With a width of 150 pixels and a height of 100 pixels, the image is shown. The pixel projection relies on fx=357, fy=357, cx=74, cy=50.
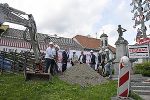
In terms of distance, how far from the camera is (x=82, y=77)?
1888cm

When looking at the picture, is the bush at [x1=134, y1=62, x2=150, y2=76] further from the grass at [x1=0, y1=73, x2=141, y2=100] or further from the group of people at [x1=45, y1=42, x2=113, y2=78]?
the grass at [x1=0, y1=73, x2=141, y2=100]

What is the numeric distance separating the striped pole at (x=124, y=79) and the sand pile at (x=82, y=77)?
687cm

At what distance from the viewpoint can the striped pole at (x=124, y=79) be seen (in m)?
9.74

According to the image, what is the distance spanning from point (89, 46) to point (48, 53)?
6786cm

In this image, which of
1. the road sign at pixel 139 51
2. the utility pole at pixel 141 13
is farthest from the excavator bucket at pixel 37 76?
the utility pole at pixel 141 13

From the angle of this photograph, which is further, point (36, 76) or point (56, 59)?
point (56, 59)

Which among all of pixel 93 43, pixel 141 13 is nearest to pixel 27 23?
pixel 141 13

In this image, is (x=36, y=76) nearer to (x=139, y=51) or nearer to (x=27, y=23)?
(x=27, y=23)

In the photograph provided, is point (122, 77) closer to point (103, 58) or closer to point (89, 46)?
point (103, 58)

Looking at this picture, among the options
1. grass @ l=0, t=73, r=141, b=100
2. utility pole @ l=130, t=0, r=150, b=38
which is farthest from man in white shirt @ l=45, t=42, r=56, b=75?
utility pole @ l=130, t=0, r=150, b=38

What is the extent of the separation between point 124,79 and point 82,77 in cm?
914

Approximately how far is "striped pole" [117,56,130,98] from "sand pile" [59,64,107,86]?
6871 millimetres

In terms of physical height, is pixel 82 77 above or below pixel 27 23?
below

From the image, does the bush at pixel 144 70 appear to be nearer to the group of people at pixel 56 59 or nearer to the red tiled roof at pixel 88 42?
the group of people at pixel 56 59
